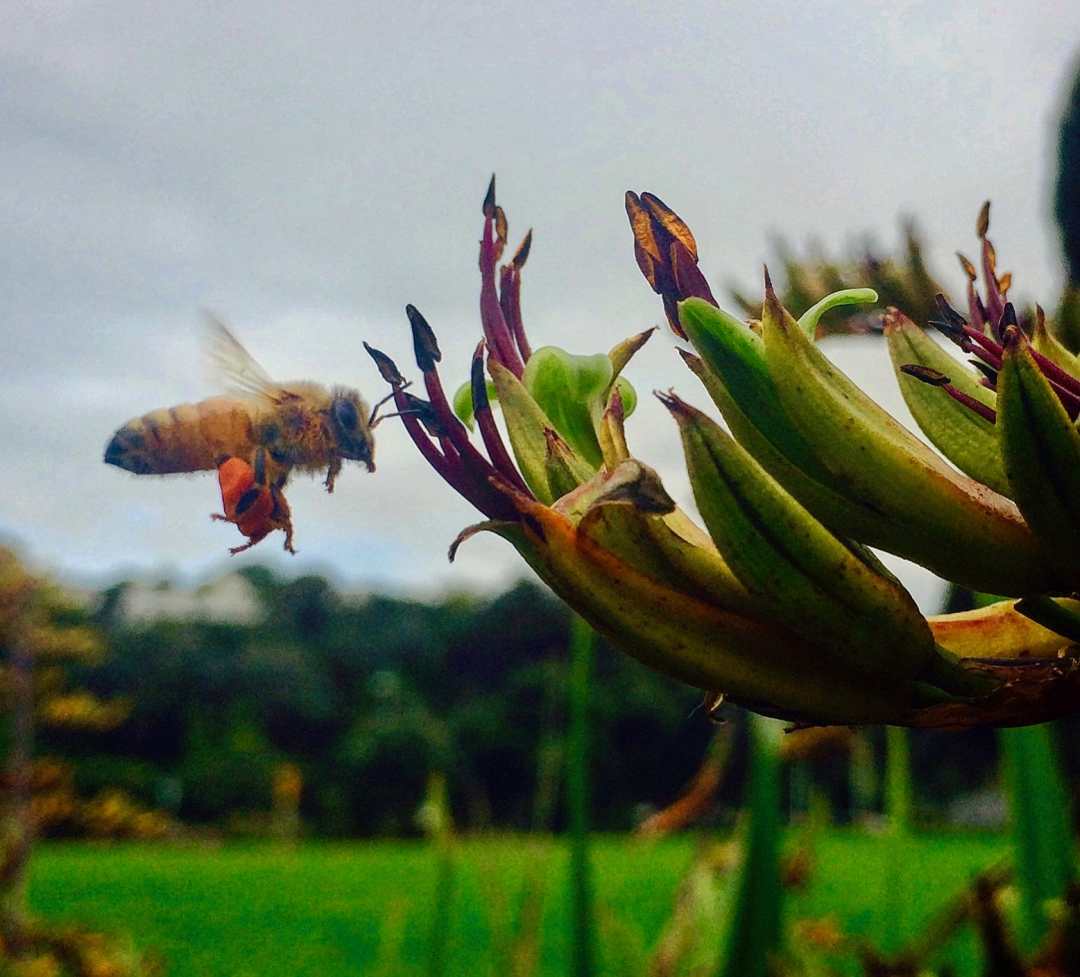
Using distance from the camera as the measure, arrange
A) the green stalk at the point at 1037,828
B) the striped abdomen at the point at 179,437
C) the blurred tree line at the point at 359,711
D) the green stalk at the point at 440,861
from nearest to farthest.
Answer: the striped abdomen at the point at 179,437, the green stalk at the point at 1037,828, the green stalk at the point at 440,861, the blurred tree line at the point at 359,711

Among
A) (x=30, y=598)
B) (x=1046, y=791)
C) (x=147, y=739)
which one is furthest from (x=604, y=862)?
(x=1046, y=791)

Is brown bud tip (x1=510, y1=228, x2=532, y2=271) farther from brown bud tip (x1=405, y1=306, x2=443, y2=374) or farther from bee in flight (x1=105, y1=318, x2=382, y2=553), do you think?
bee in flight (x1=105, y1=318, x2=382, y2=553)

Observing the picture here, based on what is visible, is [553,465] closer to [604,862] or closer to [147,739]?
[604,862]

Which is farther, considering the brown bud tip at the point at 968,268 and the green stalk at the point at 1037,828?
the green stalk at the point at 1037,828

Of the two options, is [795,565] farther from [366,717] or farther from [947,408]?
[366,717]

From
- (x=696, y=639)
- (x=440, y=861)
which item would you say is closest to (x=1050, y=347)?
(x=696, y=639)

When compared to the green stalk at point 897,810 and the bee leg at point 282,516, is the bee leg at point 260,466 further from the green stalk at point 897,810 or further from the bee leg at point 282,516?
the green stalk at point 897,810

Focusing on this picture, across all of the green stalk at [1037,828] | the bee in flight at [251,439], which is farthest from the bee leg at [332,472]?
the green stalk at [1037,828]
